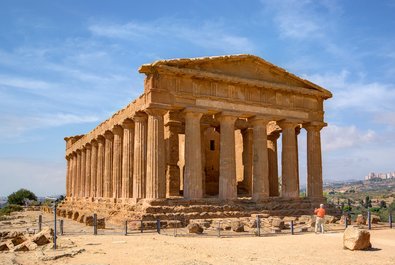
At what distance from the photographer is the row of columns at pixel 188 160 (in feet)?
84.5

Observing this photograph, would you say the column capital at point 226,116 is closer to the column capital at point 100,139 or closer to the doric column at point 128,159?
the doric column at point 128,159

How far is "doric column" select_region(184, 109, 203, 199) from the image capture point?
86.2 feet

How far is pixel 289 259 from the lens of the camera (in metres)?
13.3

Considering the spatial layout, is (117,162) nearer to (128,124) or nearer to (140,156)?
(128,124)

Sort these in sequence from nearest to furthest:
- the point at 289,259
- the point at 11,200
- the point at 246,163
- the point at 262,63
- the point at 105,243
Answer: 1. the point at 289,259
2. the point at 105,243
3. the point at 262,63
4. the point at 246,163
5. the point at 11,200

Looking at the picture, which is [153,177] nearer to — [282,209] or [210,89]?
[210,89]

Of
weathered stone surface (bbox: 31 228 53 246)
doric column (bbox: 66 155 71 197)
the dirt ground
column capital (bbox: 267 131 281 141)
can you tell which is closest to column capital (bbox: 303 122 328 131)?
column capital (bbox: 267 131 281 141)

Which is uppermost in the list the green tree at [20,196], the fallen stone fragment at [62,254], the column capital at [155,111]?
the column capital at [155,111]

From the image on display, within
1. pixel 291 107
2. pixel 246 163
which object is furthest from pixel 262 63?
pixel 246 163

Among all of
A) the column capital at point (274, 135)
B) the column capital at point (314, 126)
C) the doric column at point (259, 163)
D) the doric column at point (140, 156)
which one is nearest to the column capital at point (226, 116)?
the doric column at point (259, 163)

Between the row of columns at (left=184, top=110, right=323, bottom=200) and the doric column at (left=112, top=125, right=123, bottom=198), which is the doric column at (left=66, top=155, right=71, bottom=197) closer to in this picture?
the doric column at (left=112, top=125, right=123, bottom=198)

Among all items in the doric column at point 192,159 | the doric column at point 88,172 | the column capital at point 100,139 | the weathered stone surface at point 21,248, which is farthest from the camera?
the doric column at point 88,172

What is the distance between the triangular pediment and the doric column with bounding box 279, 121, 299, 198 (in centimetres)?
323

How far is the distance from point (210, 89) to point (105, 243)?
13971 millimetres
